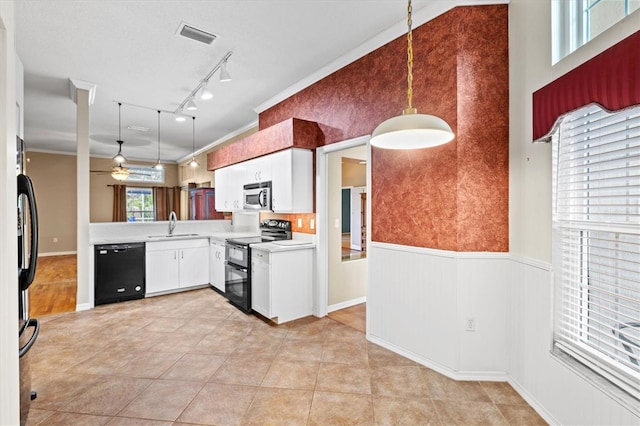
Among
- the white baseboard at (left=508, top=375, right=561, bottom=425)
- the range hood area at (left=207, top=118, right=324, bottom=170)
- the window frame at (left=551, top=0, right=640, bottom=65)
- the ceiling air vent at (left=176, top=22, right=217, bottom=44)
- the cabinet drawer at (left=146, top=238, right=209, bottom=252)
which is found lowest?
the white baseboard at (left=508, top=375, right=561, bottom=425)

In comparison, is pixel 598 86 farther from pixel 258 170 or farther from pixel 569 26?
pixel 258 170

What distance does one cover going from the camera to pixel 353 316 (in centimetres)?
396

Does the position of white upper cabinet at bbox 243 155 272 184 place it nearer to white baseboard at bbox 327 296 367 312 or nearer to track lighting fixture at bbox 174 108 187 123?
track lighting fixture at bbox 174 108 187 123

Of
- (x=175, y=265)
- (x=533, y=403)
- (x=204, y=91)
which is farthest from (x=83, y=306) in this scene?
(x=533, y=403)

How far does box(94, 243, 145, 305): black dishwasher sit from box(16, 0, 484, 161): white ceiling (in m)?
2.26

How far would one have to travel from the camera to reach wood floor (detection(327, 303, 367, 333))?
366 centimetres

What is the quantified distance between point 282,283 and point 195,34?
2716 millimetres

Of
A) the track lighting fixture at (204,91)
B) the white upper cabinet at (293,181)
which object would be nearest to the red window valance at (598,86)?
the white upper cabinet at (293,181)

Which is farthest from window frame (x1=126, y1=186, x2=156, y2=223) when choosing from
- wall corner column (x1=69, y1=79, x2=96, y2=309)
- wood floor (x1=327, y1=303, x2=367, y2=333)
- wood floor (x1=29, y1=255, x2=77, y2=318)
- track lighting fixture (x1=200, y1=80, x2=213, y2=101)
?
wood floor (x1=327, y1=303, x2=367, y2=333)

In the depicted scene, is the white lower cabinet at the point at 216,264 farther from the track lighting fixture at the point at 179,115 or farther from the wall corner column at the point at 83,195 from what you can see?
the track lighting fixture at the point at 179,115

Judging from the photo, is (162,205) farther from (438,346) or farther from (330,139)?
(438,346)

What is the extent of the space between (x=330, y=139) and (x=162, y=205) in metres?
8.45

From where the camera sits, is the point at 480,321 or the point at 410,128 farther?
the point at 480,321

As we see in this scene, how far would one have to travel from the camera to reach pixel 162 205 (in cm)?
1041
